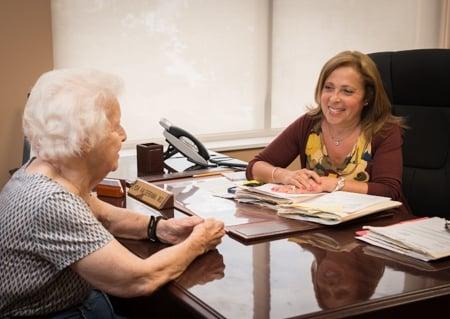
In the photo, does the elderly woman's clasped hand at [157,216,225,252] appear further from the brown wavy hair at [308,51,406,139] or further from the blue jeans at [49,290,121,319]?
the brown wavy hair at [308,51,406,139]

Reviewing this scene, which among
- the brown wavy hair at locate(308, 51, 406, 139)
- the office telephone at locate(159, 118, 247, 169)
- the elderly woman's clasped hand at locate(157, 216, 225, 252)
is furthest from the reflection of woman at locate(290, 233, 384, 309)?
the office telephone at locate(159, 118, 247, 169)

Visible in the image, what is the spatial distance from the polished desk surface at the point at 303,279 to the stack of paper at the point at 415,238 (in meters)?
0.03

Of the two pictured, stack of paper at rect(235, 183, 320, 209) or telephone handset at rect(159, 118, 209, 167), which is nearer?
stack of paper at rect(235, 183, 320, 209)

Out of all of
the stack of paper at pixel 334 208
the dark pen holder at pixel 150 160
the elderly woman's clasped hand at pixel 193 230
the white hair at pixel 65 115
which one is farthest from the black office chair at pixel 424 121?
the white hair at pixel 65 115

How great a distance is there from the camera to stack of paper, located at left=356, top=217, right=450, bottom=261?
1389 millimetres

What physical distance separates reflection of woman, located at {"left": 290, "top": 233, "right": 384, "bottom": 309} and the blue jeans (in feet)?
1.60

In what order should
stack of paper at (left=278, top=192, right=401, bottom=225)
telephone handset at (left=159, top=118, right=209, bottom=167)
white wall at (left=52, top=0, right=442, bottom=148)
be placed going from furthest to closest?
1. white wall at (left=52, top=0, right=442, bottom=148)
2. telephone handset at (left=159, top=118, right=209, bottom=167)
3. stack of paper at (left=278, top=192, right=401, bottom=225)

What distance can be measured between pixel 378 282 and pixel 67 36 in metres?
2.48

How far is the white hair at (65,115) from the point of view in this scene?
49.6 inches

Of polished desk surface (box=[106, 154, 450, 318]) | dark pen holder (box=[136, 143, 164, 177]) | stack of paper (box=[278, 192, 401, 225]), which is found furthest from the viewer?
dark pen holder (box=[136, 143, 164, 177])

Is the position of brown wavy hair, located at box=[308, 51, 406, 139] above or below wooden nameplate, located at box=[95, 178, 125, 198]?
above

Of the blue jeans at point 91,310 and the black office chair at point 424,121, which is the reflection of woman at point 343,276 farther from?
the black office chair at point 424,121

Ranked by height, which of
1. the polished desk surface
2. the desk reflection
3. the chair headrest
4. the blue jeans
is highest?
the chair headrest

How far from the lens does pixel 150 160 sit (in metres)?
2.38
